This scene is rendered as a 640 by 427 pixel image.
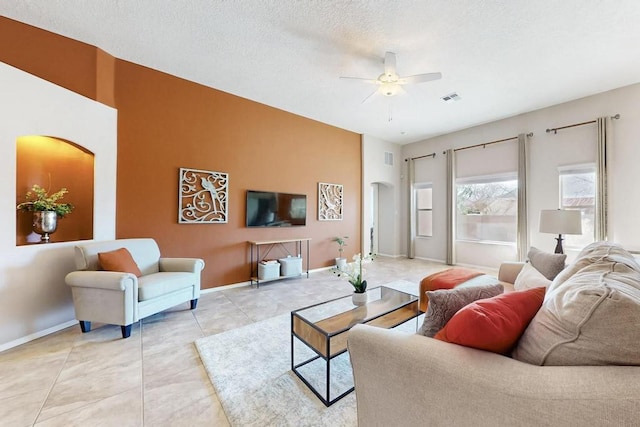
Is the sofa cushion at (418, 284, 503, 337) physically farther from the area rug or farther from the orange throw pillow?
the orange throw pillow

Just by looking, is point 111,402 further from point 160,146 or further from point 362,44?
point 362,44

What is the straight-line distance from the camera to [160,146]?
140 inches

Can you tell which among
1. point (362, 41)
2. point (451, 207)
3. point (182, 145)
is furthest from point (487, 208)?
point (182, 145)

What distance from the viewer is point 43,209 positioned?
8.61 feet

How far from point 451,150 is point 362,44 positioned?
13.1ft

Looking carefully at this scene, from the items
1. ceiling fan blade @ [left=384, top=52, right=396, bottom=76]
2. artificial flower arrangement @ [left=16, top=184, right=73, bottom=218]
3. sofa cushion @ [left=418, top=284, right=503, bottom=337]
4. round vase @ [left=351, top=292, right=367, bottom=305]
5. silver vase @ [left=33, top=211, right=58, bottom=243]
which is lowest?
round vase @ [left=351, top=292, right=367, bottom=305]

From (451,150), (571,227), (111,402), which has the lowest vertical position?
(111,402)

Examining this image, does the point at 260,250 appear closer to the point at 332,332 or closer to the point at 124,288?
the point at 124,288

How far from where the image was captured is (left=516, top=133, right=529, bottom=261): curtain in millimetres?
4781

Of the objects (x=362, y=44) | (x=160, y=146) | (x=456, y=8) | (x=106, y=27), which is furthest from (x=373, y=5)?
(x=160, y=146)

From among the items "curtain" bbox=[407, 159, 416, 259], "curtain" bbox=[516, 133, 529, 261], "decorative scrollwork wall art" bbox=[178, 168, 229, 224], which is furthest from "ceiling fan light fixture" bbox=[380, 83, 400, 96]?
→ "curtain" bbox=[407, 159, 416, 259]

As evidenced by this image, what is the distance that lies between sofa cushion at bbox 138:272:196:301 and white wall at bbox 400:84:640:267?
5599 mm

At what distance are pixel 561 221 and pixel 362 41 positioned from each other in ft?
11.4

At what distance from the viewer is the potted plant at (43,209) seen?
260cm
